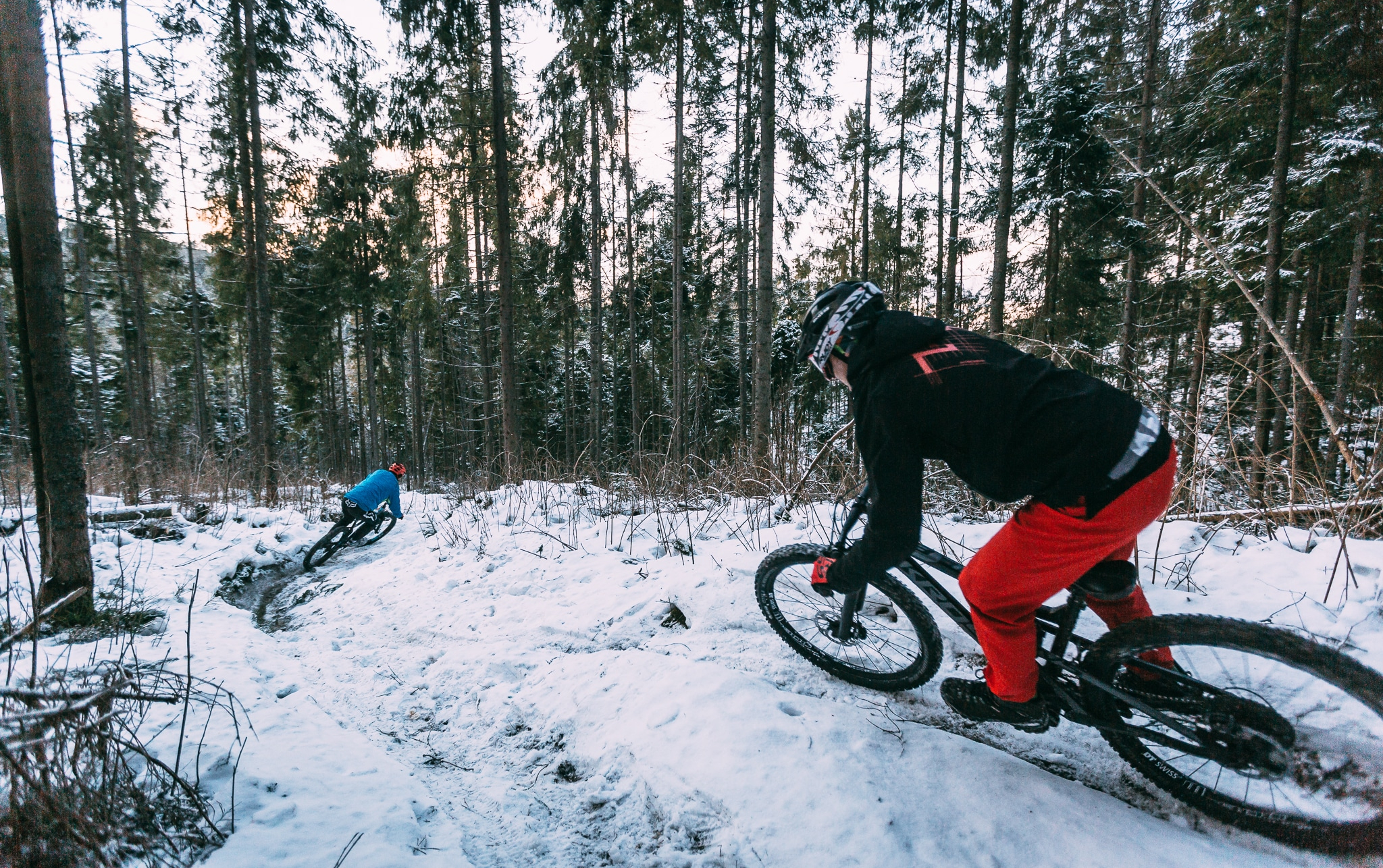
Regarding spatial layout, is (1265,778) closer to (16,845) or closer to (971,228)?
(16,845)

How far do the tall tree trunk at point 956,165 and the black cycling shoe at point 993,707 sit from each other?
38.5 feet

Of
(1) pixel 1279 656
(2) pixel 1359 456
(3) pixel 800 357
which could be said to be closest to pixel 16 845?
(3) pixel 800 357

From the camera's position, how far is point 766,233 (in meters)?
9.16

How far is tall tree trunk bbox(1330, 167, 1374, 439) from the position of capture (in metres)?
8.44

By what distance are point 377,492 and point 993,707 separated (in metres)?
7.22

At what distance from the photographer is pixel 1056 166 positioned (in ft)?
40.1

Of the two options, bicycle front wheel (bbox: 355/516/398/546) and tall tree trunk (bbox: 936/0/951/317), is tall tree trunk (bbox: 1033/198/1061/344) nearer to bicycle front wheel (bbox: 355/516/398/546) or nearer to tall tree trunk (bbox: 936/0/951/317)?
tall tree trunk (bbox: 936/0/951/317)

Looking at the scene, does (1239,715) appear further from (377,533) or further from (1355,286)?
(1355,286)

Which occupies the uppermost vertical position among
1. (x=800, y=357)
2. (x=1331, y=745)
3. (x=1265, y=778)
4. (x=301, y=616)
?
(x=800, y=357)

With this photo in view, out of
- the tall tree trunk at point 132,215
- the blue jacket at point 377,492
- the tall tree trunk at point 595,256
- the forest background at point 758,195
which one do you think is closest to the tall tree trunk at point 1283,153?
the forest background at point 758,195

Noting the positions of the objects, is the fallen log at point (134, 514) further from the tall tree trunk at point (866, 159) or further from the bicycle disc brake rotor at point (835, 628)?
the tall tree trunk at point (866, 159)

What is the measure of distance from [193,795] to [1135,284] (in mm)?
14723

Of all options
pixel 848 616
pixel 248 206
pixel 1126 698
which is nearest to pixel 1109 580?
pixel 1126 698

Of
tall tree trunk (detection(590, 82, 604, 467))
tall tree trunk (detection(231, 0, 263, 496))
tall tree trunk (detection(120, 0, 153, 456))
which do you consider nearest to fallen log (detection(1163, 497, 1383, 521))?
tall tree trunk (detection(231, 0, 263, 496))
